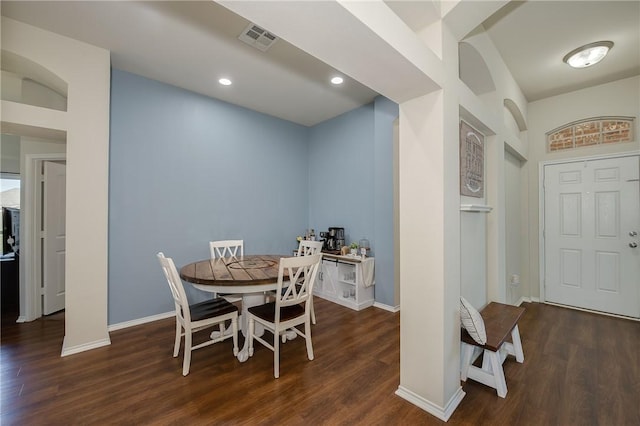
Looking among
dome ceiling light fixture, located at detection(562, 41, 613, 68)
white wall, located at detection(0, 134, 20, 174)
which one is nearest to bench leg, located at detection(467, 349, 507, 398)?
dome ceiling light fixture, located at detection(562, 41, 613, 68)

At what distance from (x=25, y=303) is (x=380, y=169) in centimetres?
481

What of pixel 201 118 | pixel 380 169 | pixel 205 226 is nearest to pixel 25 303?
pixel 205 226

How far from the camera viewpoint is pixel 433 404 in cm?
175

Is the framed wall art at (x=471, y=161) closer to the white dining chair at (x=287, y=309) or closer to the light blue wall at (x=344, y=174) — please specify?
the white dining chair at (x=287, y=309)

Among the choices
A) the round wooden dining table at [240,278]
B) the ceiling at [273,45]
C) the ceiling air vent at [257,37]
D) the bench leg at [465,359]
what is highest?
the ceiling at [273,45]

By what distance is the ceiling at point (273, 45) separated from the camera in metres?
2.20

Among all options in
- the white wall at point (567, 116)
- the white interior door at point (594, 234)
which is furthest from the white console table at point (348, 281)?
the white interior door at point (594, 234)

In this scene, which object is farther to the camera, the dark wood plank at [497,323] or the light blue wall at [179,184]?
the light blue wall at [179,184]

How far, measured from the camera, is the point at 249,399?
1.88 meters

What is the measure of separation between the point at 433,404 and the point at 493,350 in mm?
558

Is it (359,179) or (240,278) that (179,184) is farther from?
(359,179)

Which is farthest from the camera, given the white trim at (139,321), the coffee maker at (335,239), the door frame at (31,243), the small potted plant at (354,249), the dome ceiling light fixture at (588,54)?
the coffee maker at (335,239)

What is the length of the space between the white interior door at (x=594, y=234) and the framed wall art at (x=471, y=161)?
2293 millimetres

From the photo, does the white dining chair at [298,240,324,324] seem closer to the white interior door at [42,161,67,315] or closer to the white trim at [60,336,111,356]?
the white trim at [60,336,111,356]
